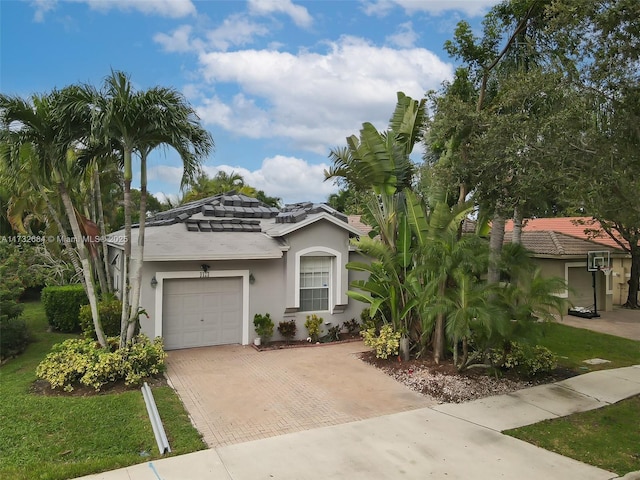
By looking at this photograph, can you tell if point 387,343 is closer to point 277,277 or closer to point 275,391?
point 275,391

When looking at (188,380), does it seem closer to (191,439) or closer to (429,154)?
(191,439)

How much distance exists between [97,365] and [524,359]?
9.62m

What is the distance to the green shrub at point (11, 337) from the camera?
37.4 feet

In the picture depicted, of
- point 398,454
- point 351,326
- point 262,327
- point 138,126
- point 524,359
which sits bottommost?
point 398,454

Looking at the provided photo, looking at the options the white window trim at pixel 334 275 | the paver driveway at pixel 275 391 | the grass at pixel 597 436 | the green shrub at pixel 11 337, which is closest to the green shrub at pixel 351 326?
the white window trim at pixel 334 275

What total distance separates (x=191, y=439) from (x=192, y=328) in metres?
6.06

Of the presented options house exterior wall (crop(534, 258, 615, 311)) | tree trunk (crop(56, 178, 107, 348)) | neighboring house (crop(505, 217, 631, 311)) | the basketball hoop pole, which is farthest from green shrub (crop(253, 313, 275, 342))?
the basketball hoop pole

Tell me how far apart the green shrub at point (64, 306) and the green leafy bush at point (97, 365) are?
504 centimetres

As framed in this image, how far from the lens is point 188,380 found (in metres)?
9.84

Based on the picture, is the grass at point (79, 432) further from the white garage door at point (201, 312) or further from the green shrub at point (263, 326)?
the green shrub at point (263, 326)

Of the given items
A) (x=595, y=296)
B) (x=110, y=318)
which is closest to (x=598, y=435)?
(x=110, y=318)

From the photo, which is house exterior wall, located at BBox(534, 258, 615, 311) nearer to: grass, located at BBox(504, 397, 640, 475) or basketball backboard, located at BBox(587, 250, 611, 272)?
basketball backboard, located at BBox(587, 250, 611, 272)

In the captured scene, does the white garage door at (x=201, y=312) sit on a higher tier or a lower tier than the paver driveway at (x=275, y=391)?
higher

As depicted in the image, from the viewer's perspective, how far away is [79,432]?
22.7 ft
